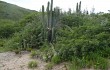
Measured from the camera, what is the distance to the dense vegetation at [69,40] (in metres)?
7.84

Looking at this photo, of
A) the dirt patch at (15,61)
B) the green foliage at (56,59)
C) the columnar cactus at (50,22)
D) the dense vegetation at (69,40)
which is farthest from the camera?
the columnar cactus at (50,22)

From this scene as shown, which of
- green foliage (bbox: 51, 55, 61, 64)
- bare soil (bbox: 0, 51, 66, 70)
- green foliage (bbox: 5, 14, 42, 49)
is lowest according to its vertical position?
bare soil (bbox: 0, 51, 66, 70)

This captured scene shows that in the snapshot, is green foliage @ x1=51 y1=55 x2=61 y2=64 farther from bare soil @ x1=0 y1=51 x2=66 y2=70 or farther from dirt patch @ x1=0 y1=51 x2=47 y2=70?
dirt patch @ x1=0 y1=51 x2=47 y2=70

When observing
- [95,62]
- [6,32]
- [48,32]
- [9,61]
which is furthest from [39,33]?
[6,32]

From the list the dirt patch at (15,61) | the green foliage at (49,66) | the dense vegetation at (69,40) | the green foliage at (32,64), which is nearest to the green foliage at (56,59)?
the dense vegetation at (69,40)

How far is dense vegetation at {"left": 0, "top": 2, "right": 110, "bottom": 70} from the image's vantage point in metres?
7.84

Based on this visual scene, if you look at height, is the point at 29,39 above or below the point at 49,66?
above

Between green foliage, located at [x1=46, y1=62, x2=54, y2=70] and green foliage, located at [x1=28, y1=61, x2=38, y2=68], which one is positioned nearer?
green foliage, located at [x1=46, y1=62, x2=54, y2=70]

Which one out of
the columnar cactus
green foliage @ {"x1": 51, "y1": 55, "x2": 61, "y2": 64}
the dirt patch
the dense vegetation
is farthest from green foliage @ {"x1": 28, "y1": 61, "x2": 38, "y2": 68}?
the columnar cactus

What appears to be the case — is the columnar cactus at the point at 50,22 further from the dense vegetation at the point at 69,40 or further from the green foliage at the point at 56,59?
the green foliage at the point at 56,59

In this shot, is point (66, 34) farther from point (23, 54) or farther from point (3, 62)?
point (3, 62)

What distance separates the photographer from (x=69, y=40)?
349 inches

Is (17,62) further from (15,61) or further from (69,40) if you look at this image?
(69,40)

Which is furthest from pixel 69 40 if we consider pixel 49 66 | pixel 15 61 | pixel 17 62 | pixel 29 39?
pixel 29 39
